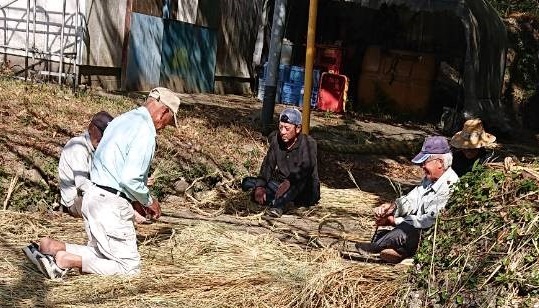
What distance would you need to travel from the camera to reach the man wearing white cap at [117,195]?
17.3 feet

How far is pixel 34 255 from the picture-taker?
18.1ft

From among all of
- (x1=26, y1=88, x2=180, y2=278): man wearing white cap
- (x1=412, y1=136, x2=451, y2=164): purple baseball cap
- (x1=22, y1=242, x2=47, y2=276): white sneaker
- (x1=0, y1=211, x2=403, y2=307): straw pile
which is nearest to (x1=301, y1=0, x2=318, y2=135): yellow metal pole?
(x1=0, y1=211, x2=403, y2=307): straw pile

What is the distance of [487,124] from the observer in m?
17.2

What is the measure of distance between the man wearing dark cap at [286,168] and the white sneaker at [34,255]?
3110mm

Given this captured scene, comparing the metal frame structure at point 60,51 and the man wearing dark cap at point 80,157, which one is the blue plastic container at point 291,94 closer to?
the metal frame structure at point 60,51

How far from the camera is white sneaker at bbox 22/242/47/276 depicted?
5.47m

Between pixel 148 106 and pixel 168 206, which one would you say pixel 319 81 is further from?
pixel 148 106

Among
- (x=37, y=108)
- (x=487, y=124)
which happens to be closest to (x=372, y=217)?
(x=37, y=108)

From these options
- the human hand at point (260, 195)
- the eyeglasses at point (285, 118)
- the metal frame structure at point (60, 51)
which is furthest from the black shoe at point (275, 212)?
the metal frame structure at point (60, 51)

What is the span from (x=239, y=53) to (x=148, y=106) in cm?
1507

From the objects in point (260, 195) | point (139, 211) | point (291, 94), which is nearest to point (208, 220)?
point (260, 195)

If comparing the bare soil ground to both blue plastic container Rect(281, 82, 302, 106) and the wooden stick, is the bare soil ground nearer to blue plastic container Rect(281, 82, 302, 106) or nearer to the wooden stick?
the wooden stick

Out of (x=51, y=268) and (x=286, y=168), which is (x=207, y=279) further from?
(x=286, y=168)

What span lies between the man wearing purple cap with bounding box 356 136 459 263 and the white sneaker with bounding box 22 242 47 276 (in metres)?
2.62
